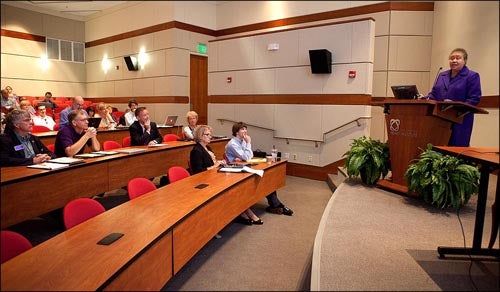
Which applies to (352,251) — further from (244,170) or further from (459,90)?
(459,90)

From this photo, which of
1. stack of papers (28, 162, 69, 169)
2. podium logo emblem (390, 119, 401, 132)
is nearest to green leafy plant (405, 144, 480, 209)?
podium logo emblem (390, 119, 401, 132)

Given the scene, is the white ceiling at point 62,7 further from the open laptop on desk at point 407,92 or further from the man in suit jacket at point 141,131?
the open laptop on desk at point 407,92

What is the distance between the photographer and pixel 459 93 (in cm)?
318

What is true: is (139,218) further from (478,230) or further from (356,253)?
(478,230)

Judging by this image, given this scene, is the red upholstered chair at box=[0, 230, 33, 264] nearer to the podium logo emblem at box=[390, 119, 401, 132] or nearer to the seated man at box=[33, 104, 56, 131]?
the podium logo emblem at box=[390, 119, 401, 132]

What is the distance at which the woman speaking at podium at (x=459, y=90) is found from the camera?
2.92 m

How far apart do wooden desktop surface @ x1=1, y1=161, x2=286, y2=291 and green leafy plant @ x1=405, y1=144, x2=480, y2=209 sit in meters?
1.72

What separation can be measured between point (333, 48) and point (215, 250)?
412cm

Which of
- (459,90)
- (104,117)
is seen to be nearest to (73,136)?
(104,117)

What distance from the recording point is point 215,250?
2.91 metres

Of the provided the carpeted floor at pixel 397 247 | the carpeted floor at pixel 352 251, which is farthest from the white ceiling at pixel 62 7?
the carpeted floor at pixel 397 247

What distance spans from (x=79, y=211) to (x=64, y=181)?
1.05 m

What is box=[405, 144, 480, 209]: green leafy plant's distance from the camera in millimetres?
2896

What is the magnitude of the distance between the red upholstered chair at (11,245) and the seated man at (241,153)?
8.63 ft
